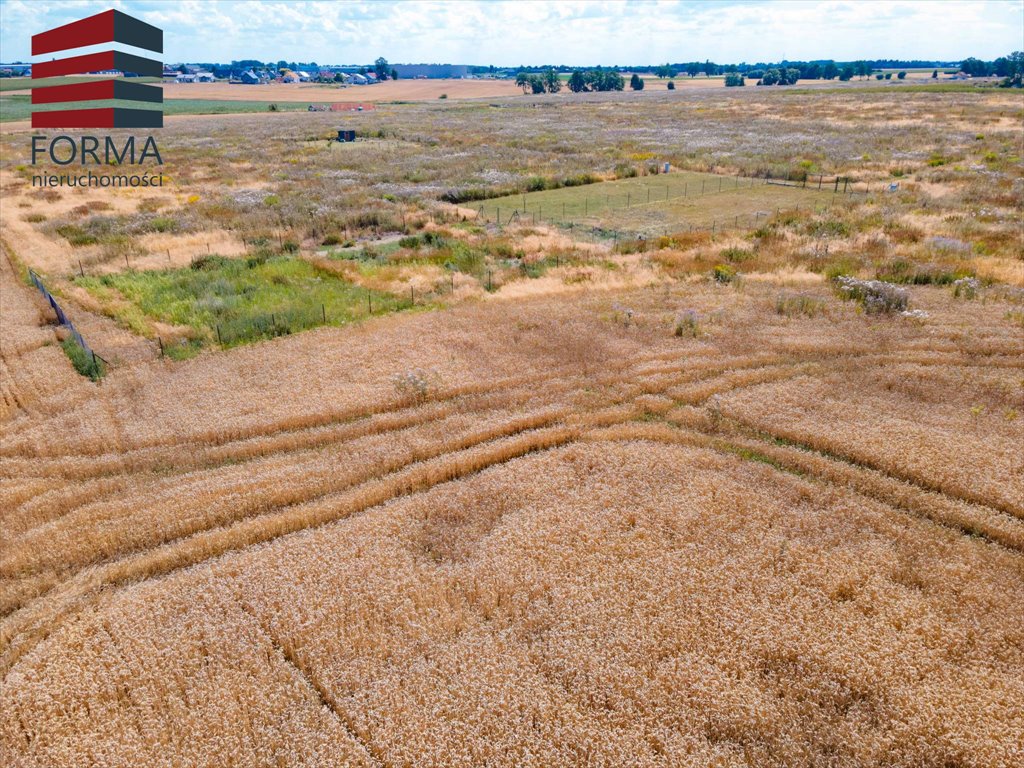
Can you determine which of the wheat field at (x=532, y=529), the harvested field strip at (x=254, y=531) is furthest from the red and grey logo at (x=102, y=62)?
the harvested field strip at (x=254, y=531)

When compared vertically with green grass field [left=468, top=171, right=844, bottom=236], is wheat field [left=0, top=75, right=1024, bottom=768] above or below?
below

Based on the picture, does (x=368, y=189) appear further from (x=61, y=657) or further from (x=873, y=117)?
(x=873, y=117)

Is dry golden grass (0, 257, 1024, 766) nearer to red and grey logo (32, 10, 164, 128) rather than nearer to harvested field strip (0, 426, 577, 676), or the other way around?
harvested field strip (0, 426, 577, 676)

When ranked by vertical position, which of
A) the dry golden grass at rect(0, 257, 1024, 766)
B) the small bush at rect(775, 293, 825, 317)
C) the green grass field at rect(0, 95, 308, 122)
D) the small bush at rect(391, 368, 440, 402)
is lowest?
the dry golden grass at rect(0, 257, 1024, 766)

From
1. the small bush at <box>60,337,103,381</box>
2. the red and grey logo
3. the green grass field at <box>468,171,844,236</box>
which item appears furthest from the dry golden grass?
the red and grey logo

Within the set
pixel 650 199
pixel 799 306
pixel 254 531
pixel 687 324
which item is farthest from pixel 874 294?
pixel 650 199

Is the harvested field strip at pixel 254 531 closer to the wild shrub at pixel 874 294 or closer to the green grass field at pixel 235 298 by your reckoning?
the green grass field at pixel 235 298

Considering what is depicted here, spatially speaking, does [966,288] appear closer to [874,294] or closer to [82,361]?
[874,294]

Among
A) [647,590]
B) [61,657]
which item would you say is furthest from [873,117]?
[61,657]
